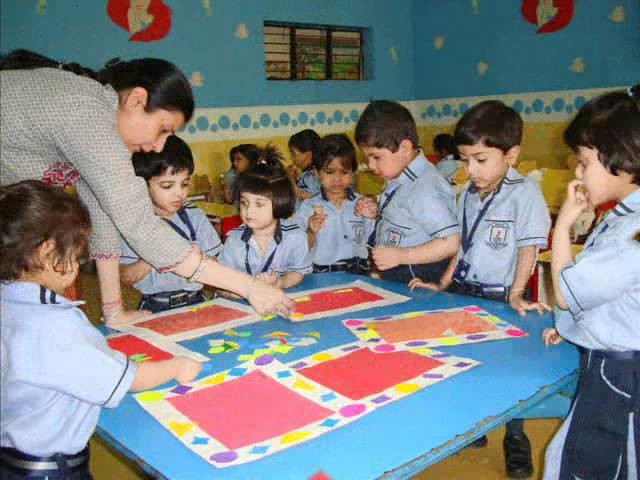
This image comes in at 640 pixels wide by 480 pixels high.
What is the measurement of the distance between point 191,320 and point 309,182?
234 centimetres

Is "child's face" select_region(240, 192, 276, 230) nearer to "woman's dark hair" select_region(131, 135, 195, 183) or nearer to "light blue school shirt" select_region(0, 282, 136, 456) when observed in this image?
"woman's dark hair" select_region(131, 135, 195, 183)

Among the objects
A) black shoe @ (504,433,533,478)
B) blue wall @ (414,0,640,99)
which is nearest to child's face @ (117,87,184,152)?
black shoe @ (504,433,533,478)

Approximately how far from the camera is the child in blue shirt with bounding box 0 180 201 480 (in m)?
1.00

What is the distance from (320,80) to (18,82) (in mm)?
4607

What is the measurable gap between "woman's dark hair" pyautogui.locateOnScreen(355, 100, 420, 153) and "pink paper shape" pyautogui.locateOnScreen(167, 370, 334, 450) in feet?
4.08

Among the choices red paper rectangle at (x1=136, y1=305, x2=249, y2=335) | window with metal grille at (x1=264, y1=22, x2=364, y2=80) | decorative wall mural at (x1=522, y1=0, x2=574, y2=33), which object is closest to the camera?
red paper rectangle at (x1=136, y1=305, x2=249, y2=335)

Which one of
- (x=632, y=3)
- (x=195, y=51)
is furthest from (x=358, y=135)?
(x=632, y=3)

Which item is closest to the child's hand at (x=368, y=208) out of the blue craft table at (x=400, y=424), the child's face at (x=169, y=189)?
the child's face at (x=169, y=189)

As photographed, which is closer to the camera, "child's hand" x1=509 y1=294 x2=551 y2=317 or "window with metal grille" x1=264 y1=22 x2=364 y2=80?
"child's hand" x1=509 y1=294 x2=551 y2=317

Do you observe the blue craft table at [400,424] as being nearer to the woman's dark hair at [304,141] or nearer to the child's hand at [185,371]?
the child's hand at [185,371]

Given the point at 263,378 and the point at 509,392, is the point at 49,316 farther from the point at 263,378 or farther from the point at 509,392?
the point at 509,392

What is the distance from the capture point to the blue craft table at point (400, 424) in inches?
35.7

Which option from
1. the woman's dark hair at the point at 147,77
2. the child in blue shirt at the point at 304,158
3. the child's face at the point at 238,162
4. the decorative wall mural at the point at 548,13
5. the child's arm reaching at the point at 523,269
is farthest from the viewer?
the decorative wall mural at the point at 548,13

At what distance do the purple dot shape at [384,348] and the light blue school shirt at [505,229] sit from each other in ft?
2.49
